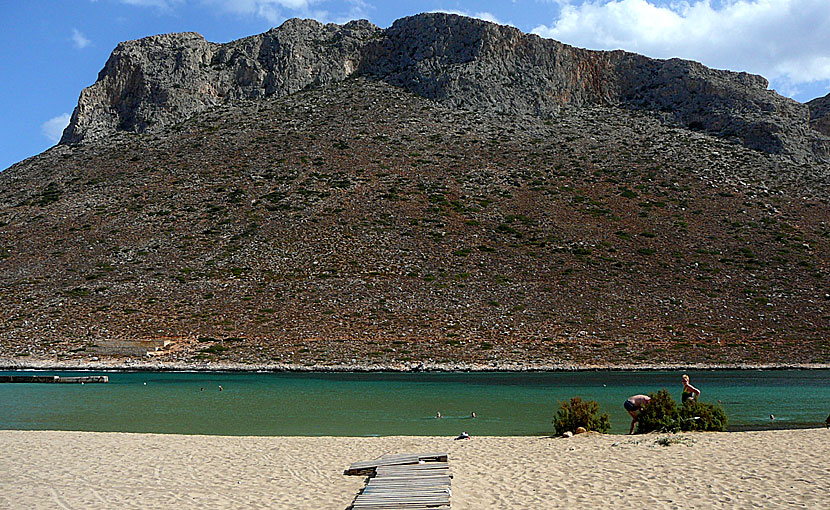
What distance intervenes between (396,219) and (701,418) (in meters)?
33.2

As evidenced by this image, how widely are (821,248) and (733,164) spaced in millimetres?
11766

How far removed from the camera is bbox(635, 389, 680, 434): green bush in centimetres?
1546

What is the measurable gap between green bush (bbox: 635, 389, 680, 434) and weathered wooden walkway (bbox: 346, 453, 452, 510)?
20.8ft

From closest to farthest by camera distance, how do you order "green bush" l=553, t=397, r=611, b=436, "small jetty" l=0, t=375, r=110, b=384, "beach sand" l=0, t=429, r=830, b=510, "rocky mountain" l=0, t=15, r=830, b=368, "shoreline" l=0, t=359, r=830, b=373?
"beach sand" l=0, t=429, r=830, b=510, "green bush" l=553, t=397, r=611, b=436, "small jetty" l=0, t=375, r=110, b=384, "shoreline" l=0, t=359, r=830, b=373, "rocky mountain" l=0, t=15, r=830, b=368

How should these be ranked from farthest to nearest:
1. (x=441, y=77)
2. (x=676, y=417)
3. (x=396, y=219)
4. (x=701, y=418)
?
(x=441, y=77)
(x=396, y=219)
(x=676, y=417)
(x=701, y=418)

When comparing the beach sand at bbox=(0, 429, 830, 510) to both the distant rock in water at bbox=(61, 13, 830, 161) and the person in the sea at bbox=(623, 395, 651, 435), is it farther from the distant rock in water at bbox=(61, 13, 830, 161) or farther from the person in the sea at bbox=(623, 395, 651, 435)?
the distant rock in water at bbox=(61, 13, 830, 161)

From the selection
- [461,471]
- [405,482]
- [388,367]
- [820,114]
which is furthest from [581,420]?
[820,114]

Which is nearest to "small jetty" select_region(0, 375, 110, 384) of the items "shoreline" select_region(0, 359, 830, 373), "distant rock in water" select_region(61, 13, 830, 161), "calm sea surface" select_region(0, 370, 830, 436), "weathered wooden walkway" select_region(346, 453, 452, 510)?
"calm sea surface" select_region(0, 370, 830, 436)

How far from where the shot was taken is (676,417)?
51.5 ft

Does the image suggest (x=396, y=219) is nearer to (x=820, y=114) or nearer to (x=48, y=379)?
(x=48, y=379)

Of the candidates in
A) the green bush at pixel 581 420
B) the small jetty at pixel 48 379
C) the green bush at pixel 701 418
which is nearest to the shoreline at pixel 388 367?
the small jetty at pixel 48 379

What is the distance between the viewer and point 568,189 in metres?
51.2

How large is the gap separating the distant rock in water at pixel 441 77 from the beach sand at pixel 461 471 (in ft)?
167

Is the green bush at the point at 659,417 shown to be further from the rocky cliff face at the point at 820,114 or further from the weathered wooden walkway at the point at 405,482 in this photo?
the rocky cliff face at the point at 820,114
